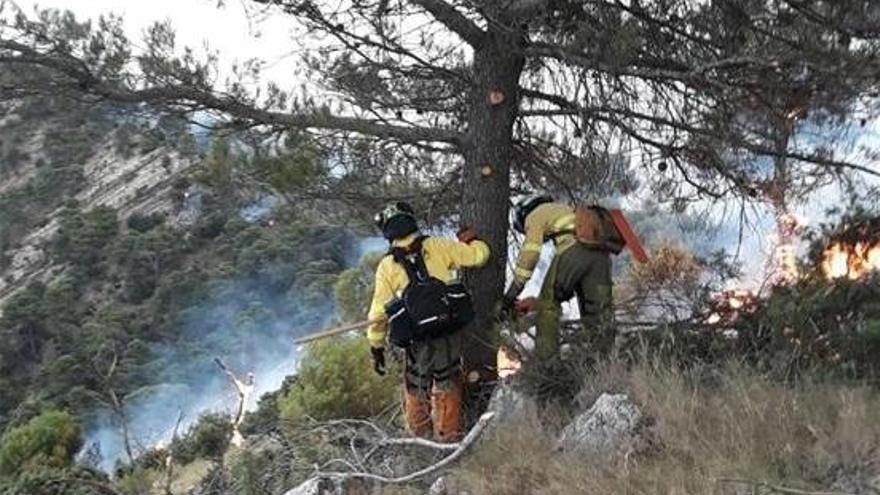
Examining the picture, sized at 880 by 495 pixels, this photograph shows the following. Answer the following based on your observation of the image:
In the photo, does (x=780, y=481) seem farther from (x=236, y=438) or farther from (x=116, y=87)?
(x=116, y=87)

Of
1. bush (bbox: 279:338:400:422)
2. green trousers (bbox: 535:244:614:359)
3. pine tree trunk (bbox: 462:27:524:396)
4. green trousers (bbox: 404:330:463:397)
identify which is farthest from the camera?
bush (bbox: 279:338:400:422)

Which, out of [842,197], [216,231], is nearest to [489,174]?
[842,197]

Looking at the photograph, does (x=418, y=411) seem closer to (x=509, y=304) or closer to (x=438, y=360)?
(x=438, y=360)

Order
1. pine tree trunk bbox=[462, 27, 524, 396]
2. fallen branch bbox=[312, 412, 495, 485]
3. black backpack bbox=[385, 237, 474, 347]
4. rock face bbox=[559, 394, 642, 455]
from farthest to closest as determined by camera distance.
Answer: pine tree trunk bbox=[462, 27, 524, 396] → black backpack bbox=[385, 237, 474, 347] → fallen branch bbox=[312, 412, 495, 485] → rock face bbox=[559, 394, 642, 455]

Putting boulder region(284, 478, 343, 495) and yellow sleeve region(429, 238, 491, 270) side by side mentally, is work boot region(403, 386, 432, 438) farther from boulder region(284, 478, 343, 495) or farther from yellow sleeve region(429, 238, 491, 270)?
boulder region(284, 478, 343, 495)

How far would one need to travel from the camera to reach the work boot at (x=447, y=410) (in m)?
6.38

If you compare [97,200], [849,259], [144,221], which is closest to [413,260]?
[849,259]

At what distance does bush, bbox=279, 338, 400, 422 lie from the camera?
1914cm

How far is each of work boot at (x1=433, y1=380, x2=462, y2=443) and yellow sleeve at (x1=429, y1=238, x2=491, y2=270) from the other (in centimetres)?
76

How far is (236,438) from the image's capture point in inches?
249

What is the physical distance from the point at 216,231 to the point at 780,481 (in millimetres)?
60720

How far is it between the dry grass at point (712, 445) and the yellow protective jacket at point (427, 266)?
1.69 meters

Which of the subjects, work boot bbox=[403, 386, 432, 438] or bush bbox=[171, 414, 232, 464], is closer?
work boot bbox=[403, 386, 432, 438]

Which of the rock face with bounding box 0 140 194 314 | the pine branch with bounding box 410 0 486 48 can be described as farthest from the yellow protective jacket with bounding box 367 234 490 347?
the rock face with bounding box 0 140 194 314
